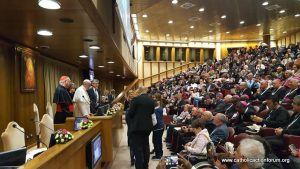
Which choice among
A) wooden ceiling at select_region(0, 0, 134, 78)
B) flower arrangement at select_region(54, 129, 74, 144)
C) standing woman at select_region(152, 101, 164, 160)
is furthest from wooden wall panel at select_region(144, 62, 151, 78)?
flower arrangement at select_region(54, 129, 74, 144)

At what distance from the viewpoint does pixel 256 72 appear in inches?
422

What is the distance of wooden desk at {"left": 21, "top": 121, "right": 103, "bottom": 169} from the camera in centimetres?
192

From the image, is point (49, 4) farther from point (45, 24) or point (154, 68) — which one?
point (154, 68)

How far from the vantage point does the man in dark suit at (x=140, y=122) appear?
423cm

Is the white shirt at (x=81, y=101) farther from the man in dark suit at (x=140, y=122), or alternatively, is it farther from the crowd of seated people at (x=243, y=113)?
the crowd of seated people at (x=243, y=113)

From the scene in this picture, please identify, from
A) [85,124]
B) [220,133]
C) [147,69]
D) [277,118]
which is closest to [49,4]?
[85,124]

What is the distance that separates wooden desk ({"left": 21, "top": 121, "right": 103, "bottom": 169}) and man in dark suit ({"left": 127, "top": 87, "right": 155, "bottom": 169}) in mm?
605

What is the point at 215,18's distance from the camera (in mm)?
14875

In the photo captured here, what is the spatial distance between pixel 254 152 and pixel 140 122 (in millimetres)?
2385

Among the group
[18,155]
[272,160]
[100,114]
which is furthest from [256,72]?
[18,155]

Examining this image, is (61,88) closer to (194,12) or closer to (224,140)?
(224,140)

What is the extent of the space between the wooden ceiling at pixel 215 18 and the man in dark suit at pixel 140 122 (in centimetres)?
764

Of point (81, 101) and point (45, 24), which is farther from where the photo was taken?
point (81, 101)

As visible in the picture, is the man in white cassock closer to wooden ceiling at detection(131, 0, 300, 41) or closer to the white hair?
the white hair
